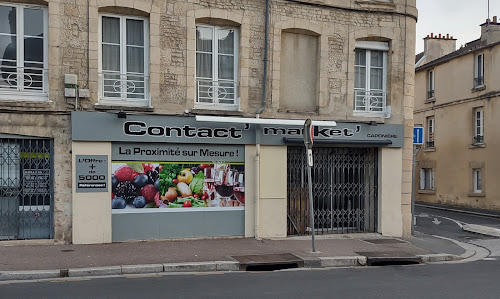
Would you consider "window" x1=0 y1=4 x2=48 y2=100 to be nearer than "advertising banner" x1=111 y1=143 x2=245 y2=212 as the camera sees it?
Yes

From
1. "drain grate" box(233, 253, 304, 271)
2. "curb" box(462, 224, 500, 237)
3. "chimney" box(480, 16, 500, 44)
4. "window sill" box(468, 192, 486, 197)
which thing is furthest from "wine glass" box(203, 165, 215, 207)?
"chimney" box(480, 16, 500, 44)

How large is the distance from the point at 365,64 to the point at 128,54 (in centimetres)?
616

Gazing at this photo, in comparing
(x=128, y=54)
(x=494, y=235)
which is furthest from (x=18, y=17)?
(x=494, y=235)

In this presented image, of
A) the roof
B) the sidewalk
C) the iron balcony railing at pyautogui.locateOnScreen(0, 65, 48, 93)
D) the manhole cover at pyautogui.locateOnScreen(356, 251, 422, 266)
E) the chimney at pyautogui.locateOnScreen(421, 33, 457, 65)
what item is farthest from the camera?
the chimney at pyautogui.locateOnScreen(421, 33, 457, 65)

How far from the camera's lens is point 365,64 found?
44.7 ft

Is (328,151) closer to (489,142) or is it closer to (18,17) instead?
(18,17)

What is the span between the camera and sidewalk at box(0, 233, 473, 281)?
8531 millimetres

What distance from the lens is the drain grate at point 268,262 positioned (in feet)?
30.4

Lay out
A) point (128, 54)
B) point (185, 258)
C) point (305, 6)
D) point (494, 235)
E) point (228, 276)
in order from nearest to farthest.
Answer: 1. point (228, 276)
2. point (185, 258)
3. point (128, 54)
4. point (305, 6)
5. point (494, 235)

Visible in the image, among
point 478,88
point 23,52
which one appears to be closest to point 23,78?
point 23,52

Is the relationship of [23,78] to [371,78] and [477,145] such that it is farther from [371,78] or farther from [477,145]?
[477,145]

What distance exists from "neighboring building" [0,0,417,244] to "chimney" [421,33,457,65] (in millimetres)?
17458

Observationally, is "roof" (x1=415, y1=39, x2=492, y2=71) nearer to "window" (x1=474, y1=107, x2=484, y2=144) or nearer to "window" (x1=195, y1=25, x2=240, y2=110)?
Result: "window" (x1=474, y1=107, x2=484, y2=144)

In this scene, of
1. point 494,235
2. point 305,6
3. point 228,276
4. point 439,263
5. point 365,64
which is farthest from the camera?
point 494,235
